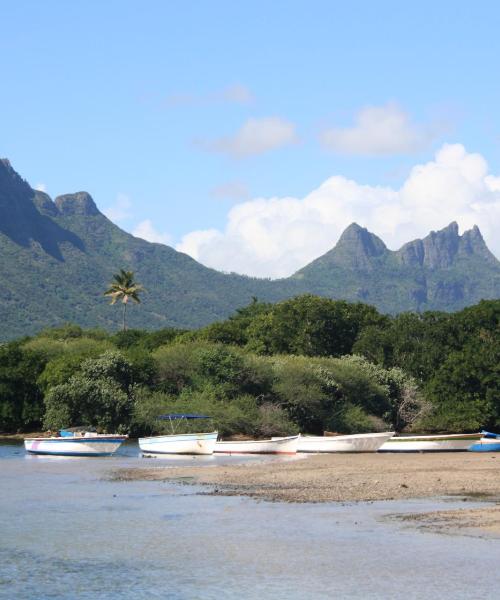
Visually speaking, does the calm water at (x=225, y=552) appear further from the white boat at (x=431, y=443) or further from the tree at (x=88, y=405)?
the tree at (x=88, y=405)

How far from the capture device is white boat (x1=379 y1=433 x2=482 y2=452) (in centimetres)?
6469

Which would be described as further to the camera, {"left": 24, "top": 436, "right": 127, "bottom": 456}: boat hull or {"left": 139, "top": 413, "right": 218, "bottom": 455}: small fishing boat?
{"left": 139, "top": 413, "right": 218, "bottom": 455}: small fishing boat

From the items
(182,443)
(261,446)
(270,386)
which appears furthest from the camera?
(270,386)

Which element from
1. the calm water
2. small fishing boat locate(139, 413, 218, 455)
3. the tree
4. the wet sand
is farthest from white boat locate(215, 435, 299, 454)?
the calm water

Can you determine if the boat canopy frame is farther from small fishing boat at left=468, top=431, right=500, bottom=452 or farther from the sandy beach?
small fishing boat at left=468, top=431, right=500, bottom=452

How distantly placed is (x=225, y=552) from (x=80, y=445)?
37394 mm

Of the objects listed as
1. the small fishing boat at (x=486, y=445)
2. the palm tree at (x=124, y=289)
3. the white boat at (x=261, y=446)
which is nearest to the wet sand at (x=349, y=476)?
the small fishing boat at (x=486, y=445)

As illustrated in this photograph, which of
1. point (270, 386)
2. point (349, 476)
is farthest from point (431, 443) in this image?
point (270, 386)

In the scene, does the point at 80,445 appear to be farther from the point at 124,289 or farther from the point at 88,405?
the point at 124,289

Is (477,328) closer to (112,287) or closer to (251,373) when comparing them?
(251,373)

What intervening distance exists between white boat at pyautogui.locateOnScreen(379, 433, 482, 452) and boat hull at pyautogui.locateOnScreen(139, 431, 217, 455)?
11.2m

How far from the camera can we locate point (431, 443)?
64.9 meters

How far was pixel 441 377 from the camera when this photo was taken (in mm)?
87562

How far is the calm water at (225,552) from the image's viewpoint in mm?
23547
